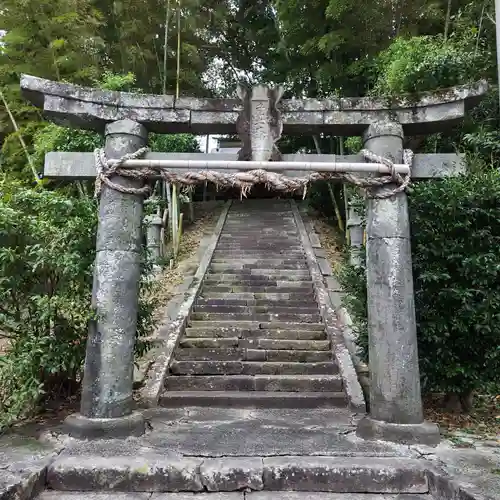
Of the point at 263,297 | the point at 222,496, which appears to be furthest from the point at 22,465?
the point at 263,297

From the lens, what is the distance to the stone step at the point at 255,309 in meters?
8.41

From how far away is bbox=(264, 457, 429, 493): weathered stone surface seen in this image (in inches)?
146

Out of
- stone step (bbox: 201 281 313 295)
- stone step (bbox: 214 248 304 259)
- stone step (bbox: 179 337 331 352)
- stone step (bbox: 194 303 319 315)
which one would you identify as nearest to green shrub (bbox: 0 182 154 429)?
stone step (bbox: 179 337 331 352)

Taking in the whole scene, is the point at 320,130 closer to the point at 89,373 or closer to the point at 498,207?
the point at 498,207

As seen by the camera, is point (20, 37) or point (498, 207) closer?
point (498, 207)

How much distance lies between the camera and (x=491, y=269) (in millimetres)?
4754

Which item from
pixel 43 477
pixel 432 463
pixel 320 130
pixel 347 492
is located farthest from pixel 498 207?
pixel 43 477

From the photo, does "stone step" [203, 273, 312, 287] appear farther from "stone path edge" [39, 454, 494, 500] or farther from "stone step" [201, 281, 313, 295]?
"stone path edge" [39, 454, 494, 500]

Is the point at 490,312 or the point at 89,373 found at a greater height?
the point at 490,312

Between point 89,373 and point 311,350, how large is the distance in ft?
12.0

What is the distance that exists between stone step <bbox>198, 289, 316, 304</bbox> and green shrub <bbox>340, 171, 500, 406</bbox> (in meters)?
3.92

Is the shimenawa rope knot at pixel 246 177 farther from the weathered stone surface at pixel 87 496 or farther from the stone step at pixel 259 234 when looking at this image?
the stone step at pixel 259 234

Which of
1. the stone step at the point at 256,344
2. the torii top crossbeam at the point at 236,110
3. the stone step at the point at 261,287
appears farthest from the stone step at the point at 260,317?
the torii top crossbeam at the point at 236,110

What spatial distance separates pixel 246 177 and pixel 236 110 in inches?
33.6
